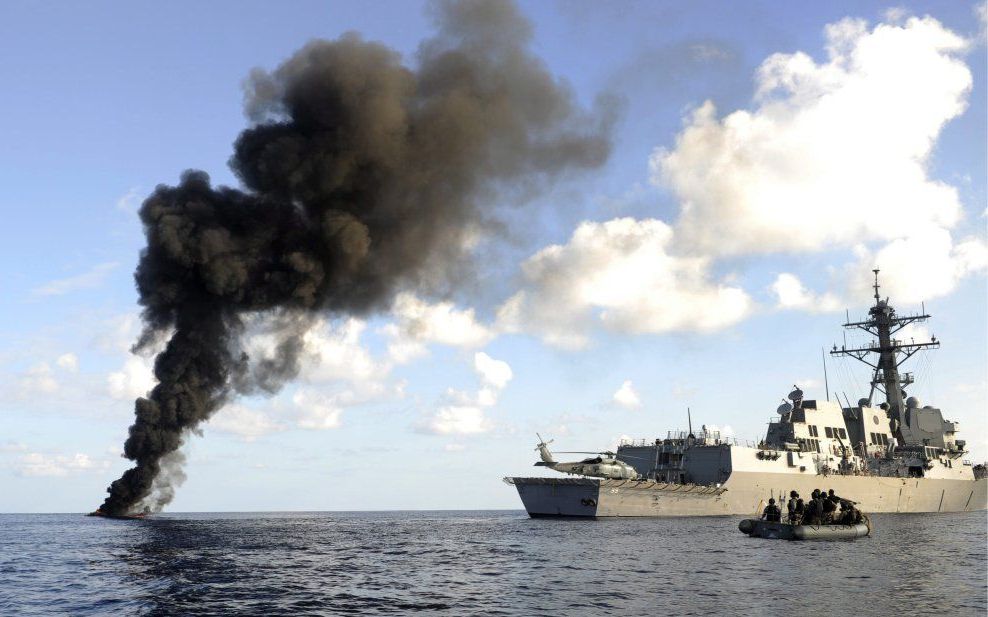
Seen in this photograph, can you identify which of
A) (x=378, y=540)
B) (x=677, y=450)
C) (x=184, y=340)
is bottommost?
(x=378, y=540)

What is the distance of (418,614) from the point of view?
22094 millimetres

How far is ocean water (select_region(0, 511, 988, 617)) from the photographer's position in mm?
23234

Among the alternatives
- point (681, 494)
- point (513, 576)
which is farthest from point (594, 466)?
point (513, 576)

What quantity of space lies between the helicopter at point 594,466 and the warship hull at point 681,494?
2.51 ft

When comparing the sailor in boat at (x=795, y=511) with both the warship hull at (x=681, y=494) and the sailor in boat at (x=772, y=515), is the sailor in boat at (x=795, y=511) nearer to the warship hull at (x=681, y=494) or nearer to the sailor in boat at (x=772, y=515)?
the sailor in boat at (x=772, y=515)

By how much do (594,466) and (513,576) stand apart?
27669 millimetres

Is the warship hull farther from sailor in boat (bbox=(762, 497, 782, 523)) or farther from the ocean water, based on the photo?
the ocean water

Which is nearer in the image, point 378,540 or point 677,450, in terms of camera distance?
point 378,540

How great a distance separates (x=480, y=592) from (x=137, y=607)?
1064cm

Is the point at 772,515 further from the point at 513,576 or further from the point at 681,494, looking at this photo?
the point at 513,576

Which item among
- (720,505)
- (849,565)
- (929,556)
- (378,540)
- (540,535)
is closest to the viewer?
(849,565)

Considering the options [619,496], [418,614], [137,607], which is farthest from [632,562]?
[619,496]

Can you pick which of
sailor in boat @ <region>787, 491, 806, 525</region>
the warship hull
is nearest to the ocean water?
sailor in boat @ <region>787, 491, 806, 525</region>

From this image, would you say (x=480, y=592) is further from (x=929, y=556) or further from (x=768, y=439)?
(x=768, y=439)
